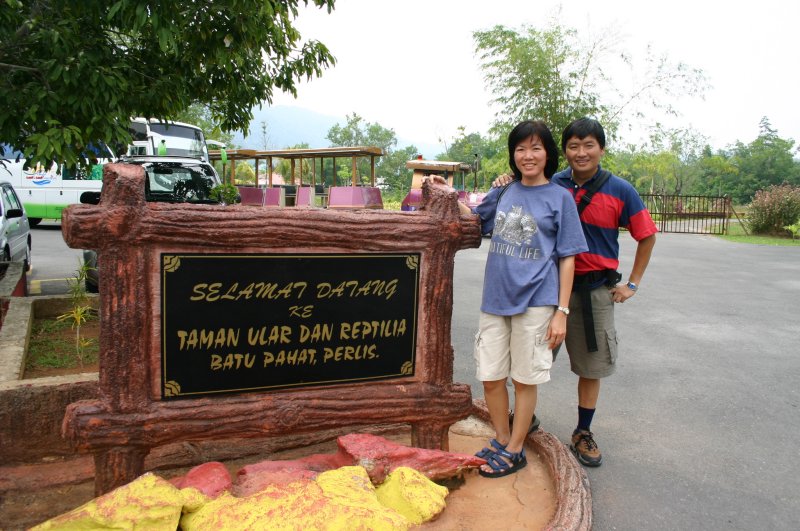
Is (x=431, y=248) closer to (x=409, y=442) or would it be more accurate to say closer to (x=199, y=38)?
(x=409, y=442)

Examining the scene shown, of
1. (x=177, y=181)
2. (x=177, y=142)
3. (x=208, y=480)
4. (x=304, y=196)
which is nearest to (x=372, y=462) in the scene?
(x=208, y=480)

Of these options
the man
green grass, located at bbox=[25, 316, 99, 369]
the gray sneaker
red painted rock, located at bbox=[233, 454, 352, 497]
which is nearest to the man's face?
the man

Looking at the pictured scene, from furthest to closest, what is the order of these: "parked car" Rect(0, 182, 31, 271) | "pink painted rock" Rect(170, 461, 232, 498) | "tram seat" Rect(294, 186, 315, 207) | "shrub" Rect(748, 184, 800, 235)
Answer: "shrub" Rect(748, 184, 800, 235) < "tram seat" Rect(294, 186, 315, 207) < "parked car" Rect(0, 182, 31, 271) < "pink painted rock" Rect(170, 461, 232, 498)

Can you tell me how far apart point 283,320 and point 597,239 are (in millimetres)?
1700

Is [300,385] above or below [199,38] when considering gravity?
below

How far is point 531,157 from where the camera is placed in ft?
9.36

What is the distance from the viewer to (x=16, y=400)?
3.04 m

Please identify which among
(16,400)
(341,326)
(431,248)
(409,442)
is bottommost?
(409,442)

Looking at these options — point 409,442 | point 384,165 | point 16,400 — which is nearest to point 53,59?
point 16,400

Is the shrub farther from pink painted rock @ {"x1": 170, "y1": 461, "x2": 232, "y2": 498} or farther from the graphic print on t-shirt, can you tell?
pink painted rock @ {"x1": 170, "y1": 461, "x2": 232, "y2": 498}

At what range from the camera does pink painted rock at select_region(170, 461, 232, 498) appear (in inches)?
97.6

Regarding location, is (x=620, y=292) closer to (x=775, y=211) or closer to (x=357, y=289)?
(x=357, y=289)

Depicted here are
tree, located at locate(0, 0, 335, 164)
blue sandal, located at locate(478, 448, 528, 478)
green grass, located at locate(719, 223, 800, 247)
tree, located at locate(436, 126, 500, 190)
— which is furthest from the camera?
tree, located at locate(436, 126, 500, 190)

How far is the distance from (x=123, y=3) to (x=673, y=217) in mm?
28736
